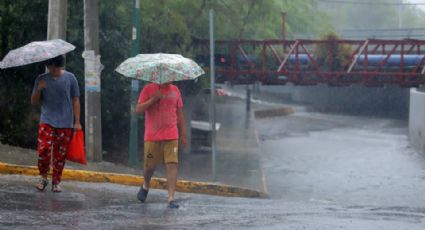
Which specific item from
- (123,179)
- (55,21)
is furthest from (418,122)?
(123,179)

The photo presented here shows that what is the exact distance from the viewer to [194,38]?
74.3ft

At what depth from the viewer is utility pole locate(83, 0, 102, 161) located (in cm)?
1380

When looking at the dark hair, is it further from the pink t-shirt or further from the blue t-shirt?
the pink t-shirt

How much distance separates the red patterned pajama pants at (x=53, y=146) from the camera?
945cm

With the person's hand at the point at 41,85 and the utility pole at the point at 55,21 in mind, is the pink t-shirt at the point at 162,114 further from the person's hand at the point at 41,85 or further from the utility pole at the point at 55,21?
the utility pole at the point at 55,21

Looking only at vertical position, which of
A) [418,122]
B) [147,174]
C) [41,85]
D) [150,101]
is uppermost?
[41,85]

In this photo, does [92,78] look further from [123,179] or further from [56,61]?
[56,61]

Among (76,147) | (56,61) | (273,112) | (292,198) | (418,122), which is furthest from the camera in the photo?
(273,112)

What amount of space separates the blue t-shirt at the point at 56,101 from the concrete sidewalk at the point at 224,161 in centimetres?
255

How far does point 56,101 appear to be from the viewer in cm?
947

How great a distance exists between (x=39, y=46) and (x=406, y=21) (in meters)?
83.2

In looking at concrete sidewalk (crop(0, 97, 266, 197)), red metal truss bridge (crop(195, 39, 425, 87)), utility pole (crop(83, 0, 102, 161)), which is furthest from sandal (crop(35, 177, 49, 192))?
red metal truss bridge (crop(195, 39, 425, 87))

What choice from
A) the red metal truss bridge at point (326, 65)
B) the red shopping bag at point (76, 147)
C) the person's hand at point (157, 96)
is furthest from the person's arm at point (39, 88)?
the red metal truss bridge at point (326, 65)

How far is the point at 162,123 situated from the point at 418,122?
2350cm
